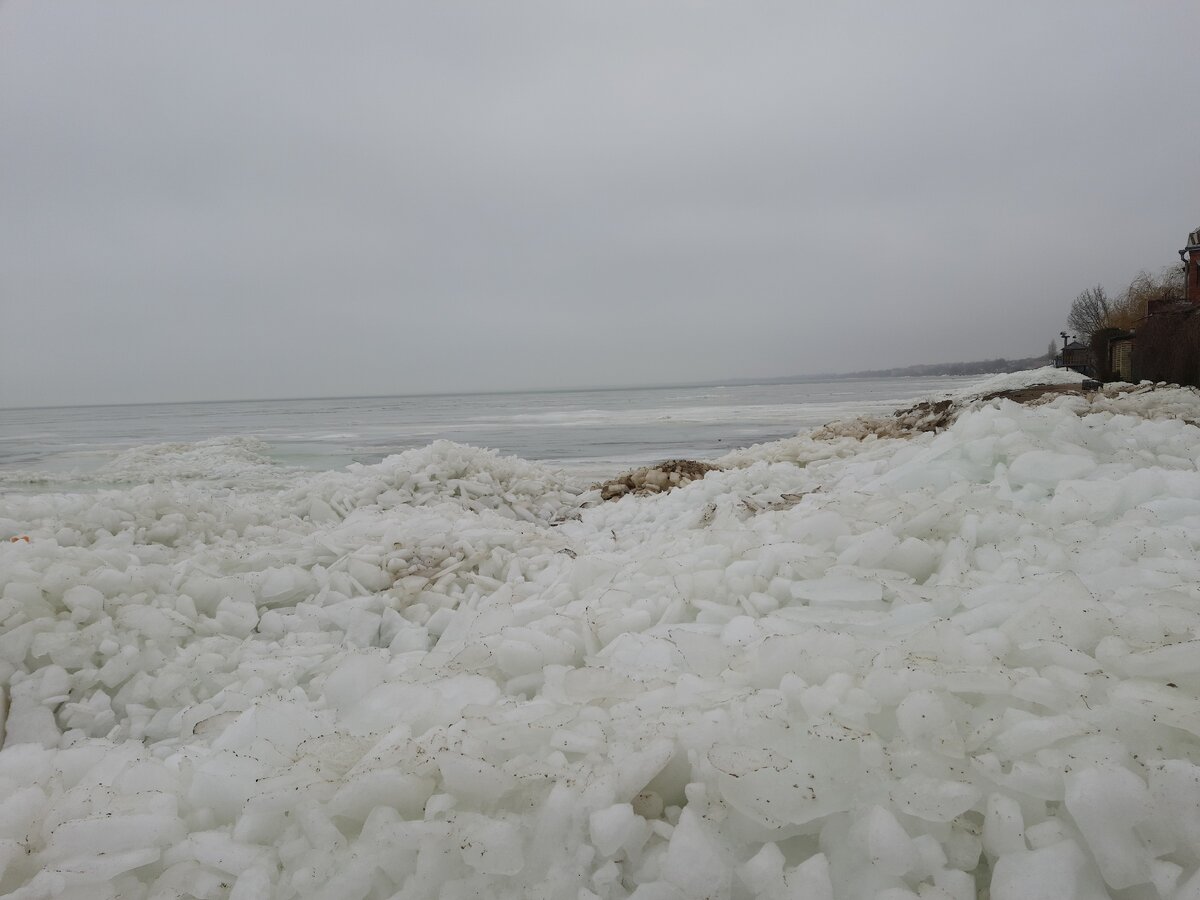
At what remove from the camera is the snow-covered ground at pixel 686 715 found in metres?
0.98

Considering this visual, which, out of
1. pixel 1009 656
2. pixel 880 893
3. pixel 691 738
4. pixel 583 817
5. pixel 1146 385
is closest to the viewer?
pixel 880 893

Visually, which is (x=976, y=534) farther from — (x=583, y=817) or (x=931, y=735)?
(x=583, y=817)

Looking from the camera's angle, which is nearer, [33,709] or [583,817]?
[583,817]

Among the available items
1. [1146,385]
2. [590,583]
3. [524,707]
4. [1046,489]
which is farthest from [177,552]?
[1146,385]

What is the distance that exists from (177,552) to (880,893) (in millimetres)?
3239

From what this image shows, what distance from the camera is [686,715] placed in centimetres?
123

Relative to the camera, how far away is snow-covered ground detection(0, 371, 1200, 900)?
3.22 feet

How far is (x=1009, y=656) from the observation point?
128cm

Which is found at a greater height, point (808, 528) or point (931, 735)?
point (808, 528)

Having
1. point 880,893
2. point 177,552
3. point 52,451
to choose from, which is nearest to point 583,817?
point 880,893

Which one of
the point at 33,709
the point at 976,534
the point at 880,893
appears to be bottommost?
the point at 33,709

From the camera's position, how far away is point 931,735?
42.5 inches

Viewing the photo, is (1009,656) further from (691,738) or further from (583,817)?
(583,817)

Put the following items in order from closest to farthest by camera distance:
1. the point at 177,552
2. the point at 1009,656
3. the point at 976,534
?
the point at 1009,656 → the point at 976,534 → the point at 177,552
